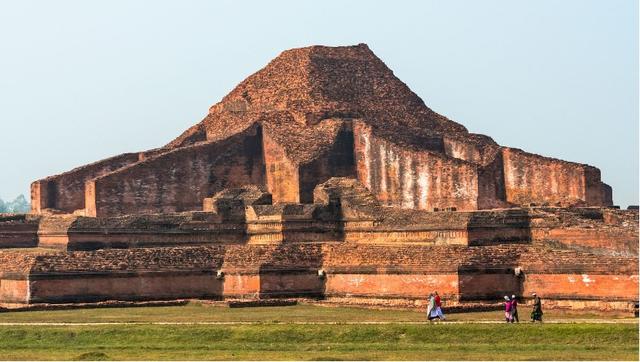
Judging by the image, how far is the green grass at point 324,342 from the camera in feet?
75.8

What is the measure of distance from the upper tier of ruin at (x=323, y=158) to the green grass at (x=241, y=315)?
8437 mm

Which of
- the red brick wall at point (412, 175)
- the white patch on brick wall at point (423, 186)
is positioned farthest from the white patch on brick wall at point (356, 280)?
the white patch on brick wall at point (423, 186)

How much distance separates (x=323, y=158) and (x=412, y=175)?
8.08 feet

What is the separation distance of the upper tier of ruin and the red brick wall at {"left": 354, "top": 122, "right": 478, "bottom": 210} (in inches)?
1.0

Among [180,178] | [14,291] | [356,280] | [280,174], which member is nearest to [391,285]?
[356,280]

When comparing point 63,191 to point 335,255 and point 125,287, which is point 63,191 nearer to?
point 125,287

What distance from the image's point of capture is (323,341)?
80.8ft

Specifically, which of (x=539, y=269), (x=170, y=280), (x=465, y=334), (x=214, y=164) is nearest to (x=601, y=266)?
(x=539, y=269)

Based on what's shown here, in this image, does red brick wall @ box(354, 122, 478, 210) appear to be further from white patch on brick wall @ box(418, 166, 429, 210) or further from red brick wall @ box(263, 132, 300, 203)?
red brick wall @ box(263, 132, 300, 203)

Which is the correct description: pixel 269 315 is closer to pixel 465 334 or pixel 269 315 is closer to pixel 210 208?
pixel 465 334

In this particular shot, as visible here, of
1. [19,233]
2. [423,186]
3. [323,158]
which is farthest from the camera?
[323,158]

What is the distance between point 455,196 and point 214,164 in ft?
23.3

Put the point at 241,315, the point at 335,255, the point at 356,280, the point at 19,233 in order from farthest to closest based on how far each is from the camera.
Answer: the point at 19,233 < the point at 335,255 < the point at 356,280 < the point at 241,315

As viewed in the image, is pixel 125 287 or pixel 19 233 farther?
pixel 19 233
